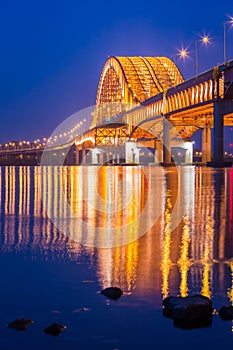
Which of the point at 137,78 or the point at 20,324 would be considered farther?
the point at 137,78

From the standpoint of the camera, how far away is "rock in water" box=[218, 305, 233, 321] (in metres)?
4.94

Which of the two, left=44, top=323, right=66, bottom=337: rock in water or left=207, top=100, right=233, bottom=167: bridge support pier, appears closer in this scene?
left=44, top=323, right=66, bottom=337: rock in water

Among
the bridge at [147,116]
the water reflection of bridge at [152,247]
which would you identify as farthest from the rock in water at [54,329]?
the bridge at [147,116]

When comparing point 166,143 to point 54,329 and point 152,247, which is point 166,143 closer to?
point 152,247

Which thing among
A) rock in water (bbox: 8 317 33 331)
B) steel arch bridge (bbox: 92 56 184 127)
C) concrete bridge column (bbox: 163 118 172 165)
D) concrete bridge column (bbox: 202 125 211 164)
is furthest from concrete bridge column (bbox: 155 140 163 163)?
rock in water (bbox: 8 317 33 331)

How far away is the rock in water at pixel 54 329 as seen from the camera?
4617mm

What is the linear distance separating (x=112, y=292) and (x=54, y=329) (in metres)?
1.17

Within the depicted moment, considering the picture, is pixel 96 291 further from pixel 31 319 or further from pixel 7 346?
pixel 7 346

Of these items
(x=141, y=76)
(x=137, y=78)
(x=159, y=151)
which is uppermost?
(x=141, y=76)

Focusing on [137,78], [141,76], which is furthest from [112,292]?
[141,76]

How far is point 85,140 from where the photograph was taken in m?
143

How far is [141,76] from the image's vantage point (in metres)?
123

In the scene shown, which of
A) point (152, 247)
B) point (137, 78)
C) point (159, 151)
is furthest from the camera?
point (159, 151)

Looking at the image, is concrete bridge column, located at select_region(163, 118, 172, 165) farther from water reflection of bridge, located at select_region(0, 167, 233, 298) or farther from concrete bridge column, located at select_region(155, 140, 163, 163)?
water reflection of bridge, located at select_region(0, 167, 233, 298)
